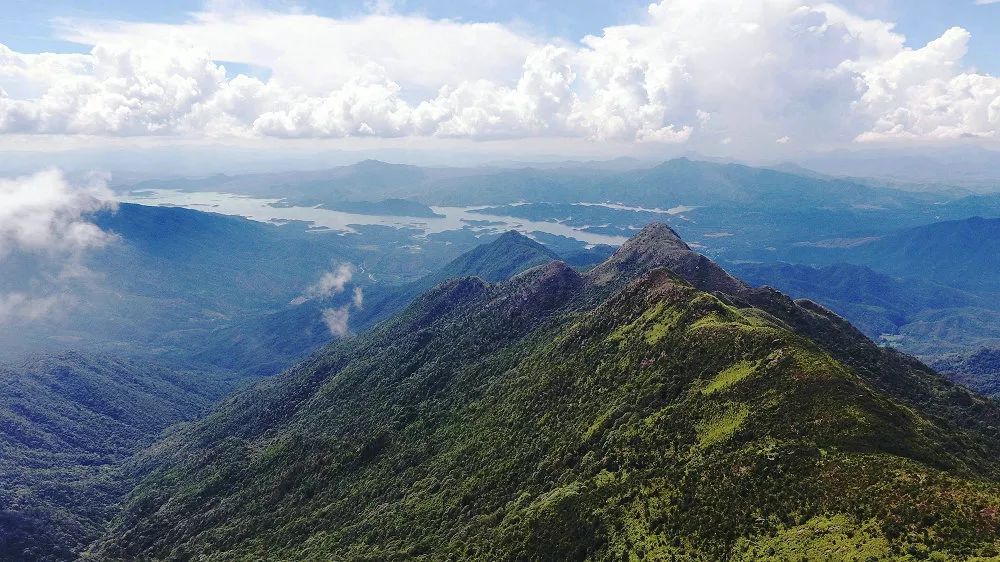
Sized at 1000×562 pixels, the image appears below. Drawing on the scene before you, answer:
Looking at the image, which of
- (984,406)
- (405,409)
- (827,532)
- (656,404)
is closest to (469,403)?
(405,409)

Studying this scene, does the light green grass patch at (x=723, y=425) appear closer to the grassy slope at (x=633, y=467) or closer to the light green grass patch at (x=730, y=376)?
the grassy slope at (x=633, y=467)

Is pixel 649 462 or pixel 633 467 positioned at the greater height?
pixel 649 462

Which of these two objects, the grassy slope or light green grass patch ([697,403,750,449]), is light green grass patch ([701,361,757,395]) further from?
light green grass patch ([697,403,750,449])

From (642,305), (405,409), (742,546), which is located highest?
(642,305)

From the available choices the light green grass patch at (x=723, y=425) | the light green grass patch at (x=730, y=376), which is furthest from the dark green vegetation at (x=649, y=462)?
the light green grass patch at (x=730, y=376)

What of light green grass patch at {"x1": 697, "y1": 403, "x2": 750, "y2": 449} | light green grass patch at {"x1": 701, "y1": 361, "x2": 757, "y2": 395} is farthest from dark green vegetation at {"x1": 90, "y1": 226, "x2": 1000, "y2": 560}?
light green grass patch at {"x1": 701, "y1": 361, "x2": 757, "y2": 395}

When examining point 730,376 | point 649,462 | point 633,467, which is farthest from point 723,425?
point 633,467

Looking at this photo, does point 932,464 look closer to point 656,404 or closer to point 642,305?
point 656,404

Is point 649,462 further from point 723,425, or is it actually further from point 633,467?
point 723,425
